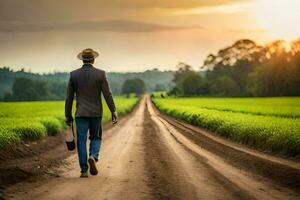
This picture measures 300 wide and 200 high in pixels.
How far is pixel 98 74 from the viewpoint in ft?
35.5

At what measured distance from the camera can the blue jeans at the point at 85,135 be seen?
1058 centimetres

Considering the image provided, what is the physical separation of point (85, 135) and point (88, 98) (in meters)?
0.79

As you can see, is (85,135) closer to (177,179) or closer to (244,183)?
(177,179)

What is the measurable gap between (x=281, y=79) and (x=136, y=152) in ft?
298

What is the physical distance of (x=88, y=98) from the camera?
35.2 ft

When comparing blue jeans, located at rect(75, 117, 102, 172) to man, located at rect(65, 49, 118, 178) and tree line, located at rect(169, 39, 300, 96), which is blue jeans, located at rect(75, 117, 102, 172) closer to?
man, located at rect(65, 49, 118, 178)

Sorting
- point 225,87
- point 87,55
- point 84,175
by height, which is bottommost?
point 84,175

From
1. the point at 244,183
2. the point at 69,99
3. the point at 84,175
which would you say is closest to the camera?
the point at 244,183

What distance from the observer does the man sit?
10656 mm

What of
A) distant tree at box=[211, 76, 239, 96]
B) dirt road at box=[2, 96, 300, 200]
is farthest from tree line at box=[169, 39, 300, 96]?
dirt road at box=[2, 96, 300, 200]

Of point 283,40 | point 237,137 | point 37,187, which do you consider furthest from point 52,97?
point 37,187

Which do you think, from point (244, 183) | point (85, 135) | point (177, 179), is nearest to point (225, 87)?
point (85, 135)

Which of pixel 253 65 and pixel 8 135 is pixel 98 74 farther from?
pixel 253 65

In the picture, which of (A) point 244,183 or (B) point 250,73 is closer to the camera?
(A) point 244,183
